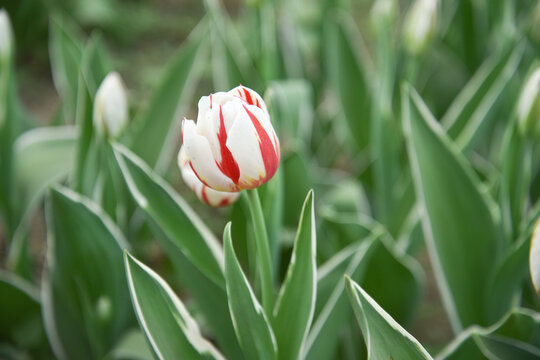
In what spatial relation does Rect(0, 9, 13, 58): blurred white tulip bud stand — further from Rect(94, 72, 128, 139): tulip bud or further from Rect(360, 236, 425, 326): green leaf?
Rect(360, 236, 425, 326): green leaf

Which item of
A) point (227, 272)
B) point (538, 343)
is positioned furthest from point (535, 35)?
point (227, 272)

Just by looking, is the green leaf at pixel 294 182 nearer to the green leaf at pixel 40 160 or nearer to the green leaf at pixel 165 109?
the green leaf at pixel 165 109

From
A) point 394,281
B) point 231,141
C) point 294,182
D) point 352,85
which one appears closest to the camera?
point 231,141

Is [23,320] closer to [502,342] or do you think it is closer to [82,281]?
[82,281]

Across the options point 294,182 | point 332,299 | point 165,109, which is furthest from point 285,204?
point 332,299

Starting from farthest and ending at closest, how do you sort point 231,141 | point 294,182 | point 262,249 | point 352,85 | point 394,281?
point 352,85 → point 294,182 → point 394,281 → point 262,249 → point 231,141

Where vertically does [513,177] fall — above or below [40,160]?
below

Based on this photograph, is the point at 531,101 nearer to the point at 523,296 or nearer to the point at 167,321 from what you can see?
the point at 523,296

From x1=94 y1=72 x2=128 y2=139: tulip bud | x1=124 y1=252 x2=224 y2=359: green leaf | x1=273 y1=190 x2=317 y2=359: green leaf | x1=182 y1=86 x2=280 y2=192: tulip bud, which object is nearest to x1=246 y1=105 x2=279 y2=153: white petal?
x1=182 y1=86 x2=280 y2=192: tulip bud
